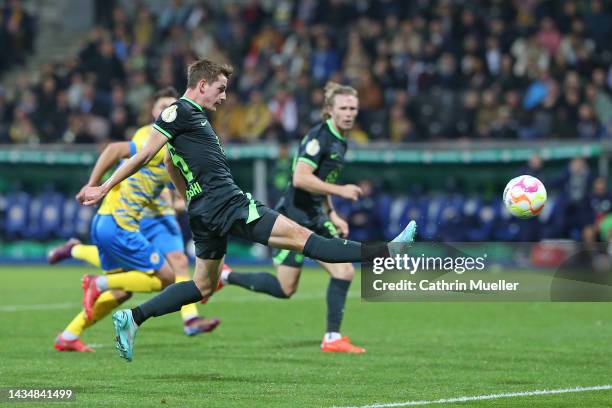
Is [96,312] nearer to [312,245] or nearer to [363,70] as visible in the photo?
[312,245]

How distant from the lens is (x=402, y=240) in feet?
30.2

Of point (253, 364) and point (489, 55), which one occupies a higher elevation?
point (489, 55)

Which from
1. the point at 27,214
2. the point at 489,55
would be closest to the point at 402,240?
the point at 489,55

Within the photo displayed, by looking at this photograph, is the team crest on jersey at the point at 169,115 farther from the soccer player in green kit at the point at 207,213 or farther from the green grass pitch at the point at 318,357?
→ the green grass pitch at the point at 318,357

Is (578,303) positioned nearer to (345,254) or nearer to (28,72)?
(345,254)

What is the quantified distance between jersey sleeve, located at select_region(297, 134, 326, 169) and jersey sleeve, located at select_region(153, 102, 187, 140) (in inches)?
102

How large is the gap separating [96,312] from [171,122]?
9.32ft

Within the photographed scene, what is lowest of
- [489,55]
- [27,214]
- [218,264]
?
[218,264]

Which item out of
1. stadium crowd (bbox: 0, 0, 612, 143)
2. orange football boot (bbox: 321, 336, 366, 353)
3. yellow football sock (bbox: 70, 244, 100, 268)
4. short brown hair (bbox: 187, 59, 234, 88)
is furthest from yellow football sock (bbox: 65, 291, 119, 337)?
stadium crowd (bbox: 0, 0, 612, 143)

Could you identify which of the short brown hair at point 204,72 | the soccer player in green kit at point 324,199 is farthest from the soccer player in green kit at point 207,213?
the soccer player in green kit at point 324,199

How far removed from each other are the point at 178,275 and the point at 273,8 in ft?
53.8

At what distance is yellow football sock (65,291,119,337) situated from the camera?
11.1m

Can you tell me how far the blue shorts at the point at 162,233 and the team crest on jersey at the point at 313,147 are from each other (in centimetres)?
188

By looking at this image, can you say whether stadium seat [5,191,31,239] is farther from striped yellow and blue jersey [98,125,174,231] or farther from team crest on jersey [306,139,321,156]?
team crest on jersey [306,139,321,156]
